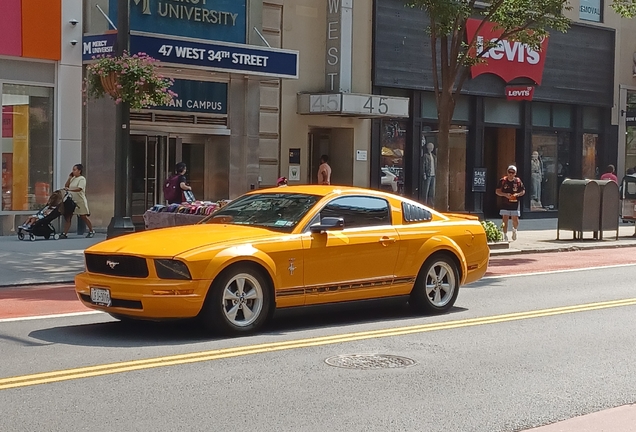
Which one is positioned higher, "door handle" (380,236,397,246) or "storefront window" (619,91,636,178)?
"storefront window" (619,91,636,178)

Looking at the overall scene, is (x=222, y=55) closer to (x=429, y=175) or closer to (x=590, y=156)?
(x=429, y=175)

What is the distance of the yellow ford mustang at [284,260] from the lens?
9.52m

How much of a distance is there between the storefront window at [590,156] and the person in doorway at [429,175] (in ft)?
25.3

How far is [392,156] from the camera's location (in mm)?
28781

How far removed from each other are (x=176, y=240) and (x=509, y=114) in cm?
2376

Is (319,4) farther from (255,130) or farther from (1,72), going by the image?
(1,72)

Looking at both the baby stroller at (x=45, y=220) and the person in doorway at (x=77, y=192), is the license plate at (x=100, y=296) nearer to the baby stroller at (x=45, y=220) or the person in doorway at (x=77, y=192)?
the baby stroller at (x=45, y=220)

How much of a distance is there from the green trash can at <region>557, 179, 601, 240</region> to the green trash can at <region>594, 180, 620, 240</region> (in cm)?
11

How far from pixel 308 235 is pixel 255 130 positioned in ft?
49.2

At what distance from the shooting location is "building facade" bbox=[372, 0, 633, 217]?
28.5 m

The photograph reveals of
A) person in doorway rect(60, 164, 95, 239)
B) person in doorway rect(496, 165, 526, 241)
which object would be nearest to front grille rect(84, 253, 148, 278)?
person in doorway rect(60, 164, 95, 239)

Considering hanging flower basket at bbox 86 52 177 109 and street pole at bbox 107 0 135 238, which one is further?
street pole at bbox 107 0 135 238

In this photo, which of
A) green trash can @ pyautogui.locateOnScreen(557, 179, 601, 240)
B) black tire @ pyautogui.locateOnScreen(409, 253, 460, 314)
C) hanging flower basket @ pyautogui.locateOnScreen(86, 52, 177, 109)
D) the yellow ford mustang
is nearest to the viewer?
the yellow ford mustang

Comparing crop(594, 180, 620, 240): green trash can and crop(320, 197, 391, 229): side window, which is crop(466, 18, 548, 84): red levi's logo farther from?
crop(320, 197, 391, 229): side window
